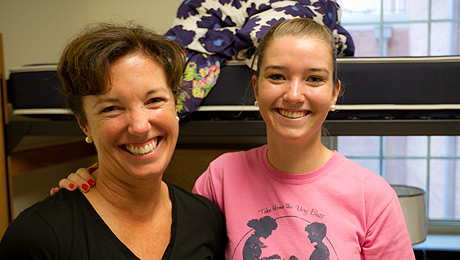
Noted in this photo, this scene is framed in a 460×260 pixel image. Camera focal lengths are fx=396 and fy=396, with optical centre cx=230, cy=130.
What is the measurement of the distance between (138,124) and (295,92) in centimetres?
40

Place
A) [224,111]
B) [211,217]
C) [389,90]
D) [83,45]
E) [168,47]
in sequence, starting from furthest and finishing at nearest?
[224,111] < [389,90] < [211,217] < [168,47] < [83,45]

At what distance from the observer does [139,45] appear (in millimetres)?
885

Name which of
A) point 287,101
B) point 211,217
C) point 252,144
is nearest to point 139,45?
point 287,101

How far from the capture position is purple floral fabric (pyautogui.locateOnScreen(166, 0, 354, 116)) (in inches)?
63.8

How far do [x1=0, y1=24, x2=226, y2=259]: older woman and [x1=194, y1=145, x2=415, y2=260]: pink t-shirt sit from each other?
0.49 ft

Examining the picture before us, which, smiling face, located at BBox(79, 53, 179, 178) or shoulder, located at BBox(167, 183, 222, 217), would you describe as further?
shoulder, located at BBox(167, 183, 222, 217)

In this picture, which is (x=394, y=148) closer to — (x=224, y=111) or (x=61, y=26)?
(x=224, y=111)

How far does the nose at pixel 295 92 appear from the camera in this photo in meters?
1.00

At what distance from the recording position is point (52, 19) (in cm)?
250

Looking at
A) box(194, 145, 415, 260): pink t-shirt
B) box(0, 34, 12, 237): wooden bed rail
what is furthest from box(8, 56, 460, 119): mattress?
box(194, 145, 415, 260): pink t-shirt

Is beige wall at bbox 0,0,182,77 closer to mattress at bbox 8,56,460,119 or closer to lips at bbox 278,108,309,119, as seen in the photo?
mattress at bbox 8,56,460,119

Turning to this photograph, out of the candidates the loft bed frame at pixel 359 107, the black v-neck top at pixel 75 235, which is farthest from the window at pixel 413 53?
the black v-neck top at pixel 75 235

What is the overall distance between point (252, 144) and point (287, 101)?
1527 millimetres

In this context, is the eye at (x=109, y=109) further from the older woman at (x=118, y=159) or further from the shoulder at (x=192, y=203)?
the shoulder at (x=192, y=203)
